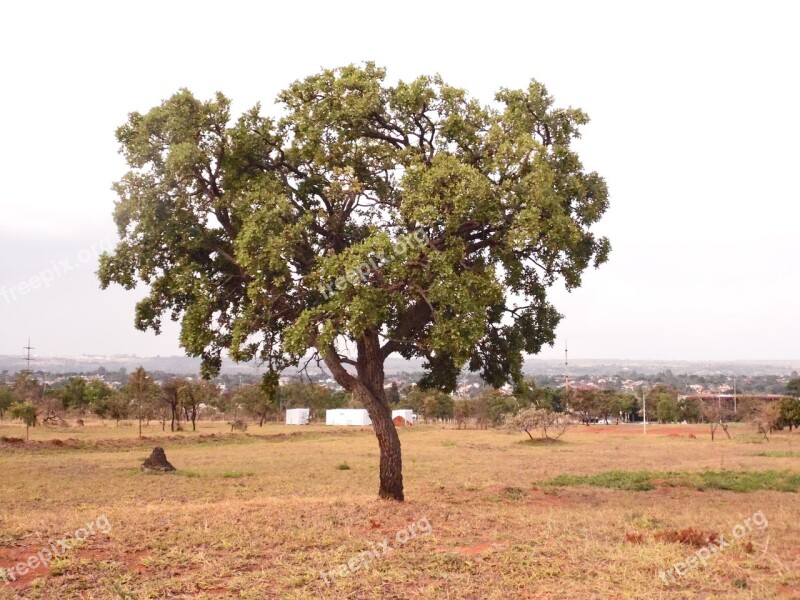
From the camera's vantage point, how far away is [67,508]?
18.3 metres

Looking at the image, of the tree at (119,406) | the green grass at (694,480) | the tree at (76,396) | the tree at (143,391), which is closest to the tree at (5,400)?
the tree at (76,396)

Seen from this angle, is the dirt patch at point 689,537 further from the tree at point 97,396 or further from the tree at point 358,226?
the tree at point 97,396

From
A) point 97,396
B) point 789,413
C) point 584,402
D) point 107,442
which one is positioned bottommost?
point 584,402

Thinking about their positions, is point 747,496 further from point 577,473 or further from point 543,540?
point 543,540

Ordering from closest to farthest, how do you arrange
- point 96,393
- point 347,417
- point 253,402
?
point 96,393, point 253,402, point 347,417

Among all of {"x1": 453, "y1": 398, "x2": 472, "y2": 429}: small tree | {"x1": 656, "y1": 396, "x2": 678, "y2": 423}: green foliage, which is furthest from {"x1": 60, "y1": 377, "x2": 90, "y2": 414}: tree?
{"x1": 656, "y1": 396, "x2": 678, "y2": 423}: green foliage

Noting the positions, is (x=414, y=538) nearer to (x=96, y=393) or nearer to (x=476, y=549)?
(x=476, y=549)

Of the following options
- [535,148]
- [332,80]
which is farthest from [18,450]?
[535,148]

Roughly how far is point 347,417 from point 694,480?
73318mm

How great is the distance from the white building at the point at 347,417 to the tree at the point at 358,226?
3046 inches

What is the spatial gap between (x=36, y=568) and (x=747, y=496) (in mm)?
19732

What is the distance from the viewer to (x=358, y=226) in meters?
17.9

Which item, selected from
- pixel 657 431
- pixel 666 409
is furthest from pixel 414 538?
pixel 666 409

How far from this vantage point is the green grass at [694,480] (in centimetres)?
2392
